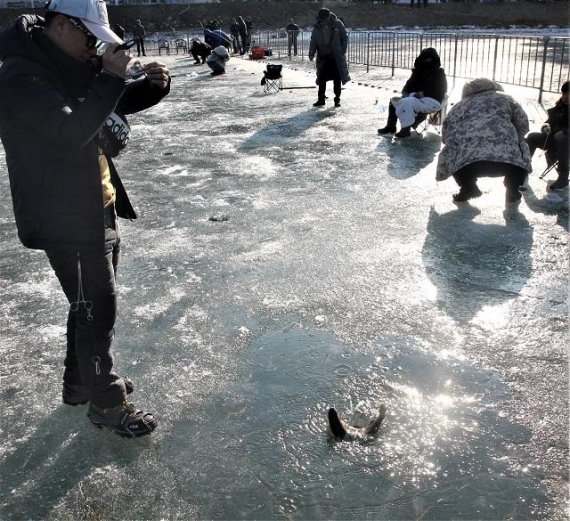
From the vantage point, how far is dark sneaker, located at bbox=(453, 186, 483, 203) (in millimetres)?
5688

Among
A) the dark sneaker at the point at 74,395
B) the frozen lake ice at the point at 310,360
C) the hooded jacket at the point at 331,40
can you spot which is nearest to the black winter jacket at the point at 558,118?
the frozen lake ice at the point at 310,360

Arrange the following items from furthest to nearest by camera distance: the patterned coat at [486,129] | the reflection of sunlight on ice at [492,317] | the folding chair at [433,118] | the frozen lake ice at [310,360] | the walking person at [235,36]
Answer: the walking person at [235,36] < the folding chair at [433,118] < the patterned coat at [486,129] < the reflection of sunlight on ice at [492,317] < the frozen lake ice at [310,360]

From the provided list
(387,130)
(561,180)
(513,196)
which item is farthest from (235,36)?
(513,196)

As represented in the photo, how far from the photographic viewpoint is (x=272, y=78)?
14.3 metres

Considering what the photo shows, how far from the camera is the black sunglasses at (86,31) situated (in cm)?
213

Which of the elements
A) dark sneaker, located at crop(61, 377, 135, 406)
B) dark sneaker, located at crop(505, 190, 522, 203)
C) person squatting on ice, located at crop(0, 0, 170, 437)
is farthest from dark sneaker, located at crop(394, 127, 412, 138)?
dark sneaker, located at crop(61, 377, 135, 406)

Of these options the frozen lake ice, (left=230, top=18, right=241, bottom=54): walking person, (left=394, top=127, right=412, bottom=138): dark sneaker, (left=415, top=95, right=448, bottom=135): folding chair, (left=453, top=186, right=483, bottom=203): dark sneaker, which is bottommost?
the frozen lake ice

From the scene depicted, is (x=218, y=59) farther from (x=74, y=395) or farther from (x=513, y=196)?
(x=74, y=395)

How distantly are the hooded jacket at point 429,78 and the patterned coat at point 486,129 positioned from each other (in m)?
3.27

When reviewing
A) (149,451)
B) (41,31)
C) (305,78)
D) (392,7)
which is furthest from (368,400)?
(392,7)

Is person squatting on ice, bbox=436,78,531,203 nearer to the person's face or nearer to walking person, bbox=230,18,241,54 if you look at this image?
the person's face

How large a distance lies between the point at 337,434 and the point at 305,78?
1592 cm

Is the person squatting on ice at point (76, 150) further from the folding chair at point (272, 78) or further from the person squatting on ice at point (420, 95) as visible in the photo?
the folding chair at point (272, 78)

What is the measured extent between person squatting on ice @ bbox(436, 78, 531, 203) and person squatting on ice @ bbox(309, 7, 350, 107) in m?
5.92
